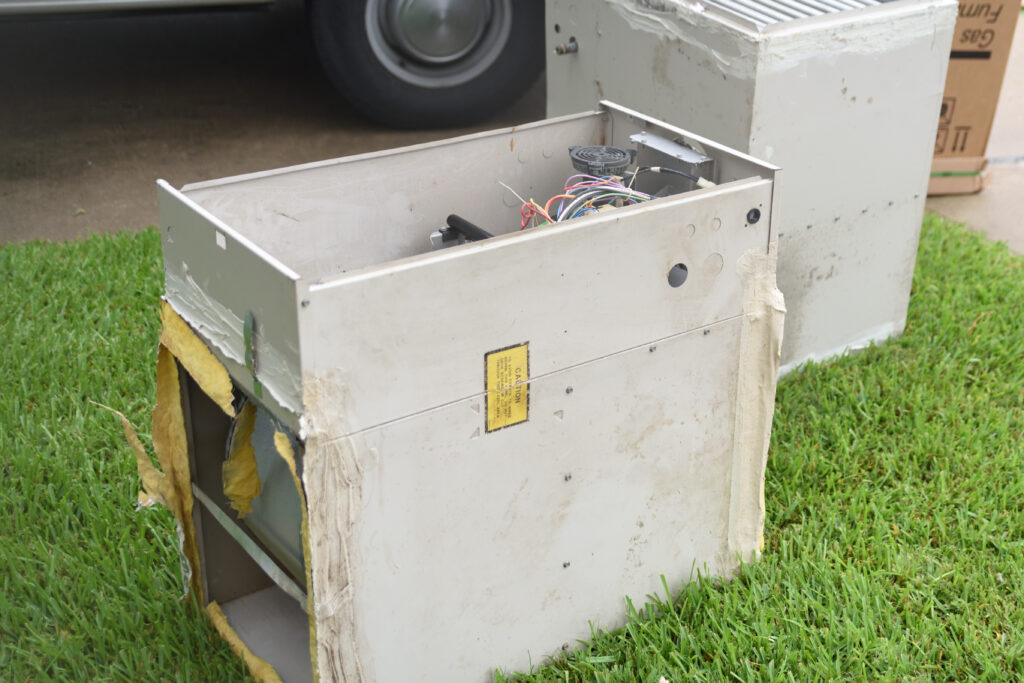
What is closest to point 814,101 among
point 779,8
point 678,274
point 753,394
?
point 779,8

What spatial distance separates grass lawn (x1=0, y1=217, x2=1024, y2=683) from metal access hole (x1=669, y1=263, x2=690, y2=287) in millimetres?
600

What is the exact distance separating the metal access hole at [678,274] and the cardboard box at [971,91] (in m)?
2.61

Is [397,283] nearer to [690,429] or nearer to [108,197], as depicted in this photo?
[690,429]

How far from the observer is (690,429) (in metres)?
1.98

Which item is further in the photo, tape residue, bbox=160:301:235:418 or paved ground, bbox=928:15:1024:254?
paved ground, bbox=928:15:1024:254

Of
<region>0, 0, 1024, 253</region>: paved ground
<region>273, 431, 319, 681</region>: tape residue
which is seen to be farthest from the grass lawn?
<region>0, 0, 1024, 253</region>: paved ground

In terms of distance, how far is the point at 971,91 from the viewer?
4004 mm

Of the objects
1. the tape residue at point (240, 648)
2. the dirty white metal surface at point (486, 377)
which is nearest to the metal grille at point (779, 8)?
the dirty white metal surface at point (486, 377)

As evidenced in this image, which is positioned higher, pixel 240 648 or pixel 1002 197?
pixel 1002 197

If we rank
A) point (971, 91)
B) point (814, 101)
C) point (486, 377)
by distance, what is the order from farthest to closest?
point (971, 91) < point (814, 101) < point (486, 377)

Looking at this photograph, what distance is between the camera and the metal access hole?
1805mm

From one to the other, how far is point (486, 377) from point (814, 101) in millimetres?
1381

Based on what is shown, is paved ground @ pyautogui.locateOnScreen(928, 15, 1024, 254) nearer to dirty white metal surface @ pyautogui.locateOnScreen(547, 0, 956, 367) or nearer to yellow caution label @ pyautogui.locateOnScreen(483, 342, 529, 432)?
dirty white metal surface @ pyautogui.locateOnScreen(547, 0, 956, 367)

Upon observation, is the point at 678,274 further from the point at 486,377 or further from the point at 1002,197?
the point at 1002,197
